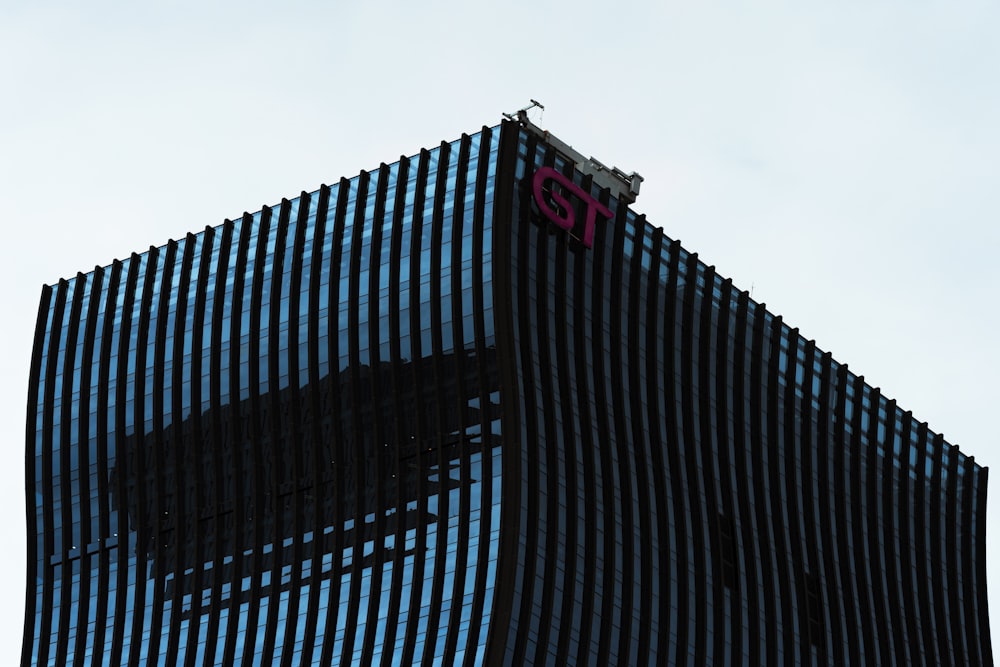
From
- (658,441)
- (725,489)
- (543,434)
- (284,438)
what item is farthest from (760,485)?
(284,438)

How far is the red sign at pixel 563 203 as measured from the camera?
156 metres

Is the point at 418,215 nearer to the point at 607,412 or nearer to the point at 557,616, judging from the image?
the point at 607,412

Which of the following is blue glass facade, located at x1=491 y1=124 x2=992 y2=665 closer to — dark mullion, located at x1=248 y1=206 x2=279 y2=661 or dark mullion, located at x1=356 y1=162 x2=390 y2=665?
dark mullion, located at x1=356 y1=162 x2=390 y2=665

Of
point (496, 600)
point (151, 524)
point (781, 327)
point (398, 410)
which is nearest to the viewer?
point (496, 600)

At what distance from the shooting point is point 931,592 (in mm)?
188250

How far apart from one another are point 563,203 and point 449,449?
18.9 m

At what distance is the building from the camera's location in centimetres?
14975

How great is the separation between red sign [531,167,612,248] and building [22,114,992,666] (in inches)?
9.9

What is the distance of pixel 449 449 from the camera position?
497 ft

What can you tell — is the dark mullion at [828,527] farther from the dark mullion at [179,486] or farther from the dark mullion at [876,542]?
the dark mullion at [179,486]

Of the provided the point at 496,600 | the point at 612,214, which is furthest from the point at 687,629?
the point at 612,214

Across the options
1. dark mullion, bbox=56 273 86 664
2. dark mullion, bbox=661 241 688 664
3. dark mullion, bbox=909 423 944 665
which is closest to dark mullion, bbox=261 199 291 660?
dark mullion, bbox=56 273 86 664

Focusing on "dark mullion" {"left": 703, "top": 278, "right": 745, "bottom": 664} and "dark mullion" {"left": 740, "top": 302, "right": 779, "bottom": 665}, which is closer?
"dark mullion" {"left": 703, "top": 278, "right": 745, "bottom": 664}

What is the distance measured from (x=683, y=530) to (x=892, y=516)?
1284 inches
